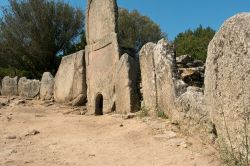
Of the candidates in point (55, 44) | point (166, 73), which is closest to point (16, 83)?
point (55, 44)

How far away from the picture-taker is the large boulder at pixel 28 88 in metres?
11.9

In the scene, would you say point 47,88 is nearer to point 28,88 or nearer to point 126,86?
point 28,88

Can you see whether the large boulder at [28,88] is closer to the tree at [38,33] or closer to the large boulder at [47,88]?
the large boulder at [47,88]

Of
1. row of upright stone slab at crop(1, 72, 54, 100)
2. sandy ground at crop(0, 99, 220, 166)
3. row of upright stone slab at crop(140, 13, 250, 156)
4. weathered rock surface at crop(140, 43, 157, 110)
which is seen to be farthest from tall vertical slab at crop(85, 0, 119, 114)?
row of upright stone slab at crop(140, 13, 250, 156)

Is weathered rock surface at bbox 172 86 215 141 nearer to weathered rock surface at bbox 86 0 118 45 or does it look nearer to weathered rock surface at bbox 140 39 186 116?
weathered rock surface at bbox 140 39 186 116

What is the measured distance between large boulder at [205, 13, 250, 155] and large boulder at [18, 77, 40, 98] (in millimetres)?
8174

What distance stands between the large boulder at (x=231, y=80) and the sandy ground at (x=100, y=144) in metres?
0.41

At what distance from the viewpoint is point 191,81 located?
766 cm

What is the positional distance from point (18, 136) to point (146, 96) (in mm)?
2163

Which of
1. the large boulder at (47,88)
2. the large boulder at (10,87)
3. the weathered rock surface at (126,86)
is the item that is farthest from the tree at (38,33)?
the weathered rock surface at (126,86)

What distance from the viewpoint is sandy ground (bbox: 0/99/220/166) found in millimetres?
4543

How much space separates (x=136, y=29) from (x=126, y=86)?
686 inches

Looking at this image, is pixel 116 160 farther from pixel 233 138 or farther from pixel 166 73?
pixel 166 73

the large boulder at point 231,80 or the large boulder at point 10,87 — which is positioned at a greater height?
the large boulder at point 10,87
